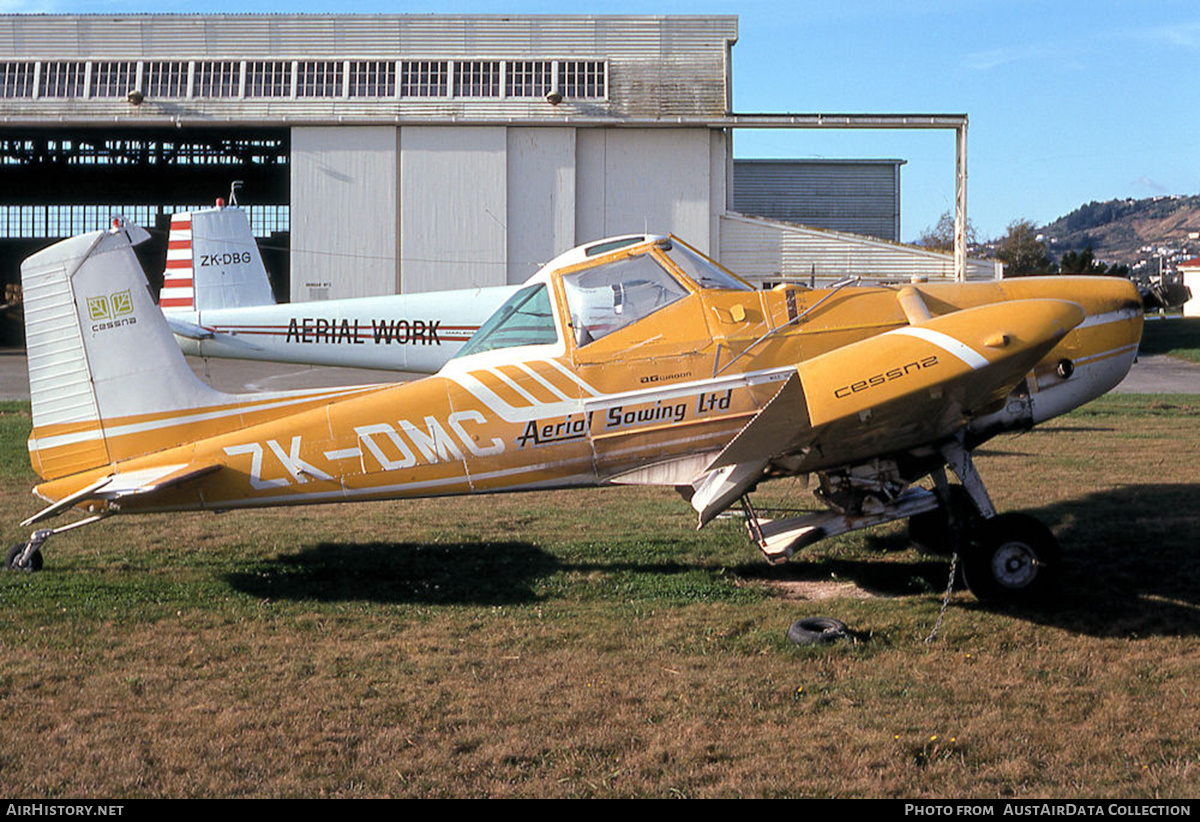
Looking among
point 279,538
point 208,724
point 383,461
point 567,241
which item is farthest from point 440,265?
point 208,724

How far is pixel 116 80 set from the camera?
31859 millimetres

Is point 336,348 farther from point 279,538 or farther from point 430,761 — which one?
point 430,761

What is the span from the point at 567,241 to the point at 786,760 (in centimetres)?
2690

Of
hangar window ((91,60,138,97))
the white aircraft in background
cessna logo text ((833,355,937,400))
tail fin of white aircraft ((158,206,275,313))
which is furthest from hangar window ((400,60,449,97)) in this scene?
cessna logo text ((833,355,937,400))

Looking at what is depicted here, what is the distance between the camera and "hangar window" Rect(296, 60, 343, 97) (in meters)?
31.3

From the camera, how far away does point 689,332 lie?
691 centimetres

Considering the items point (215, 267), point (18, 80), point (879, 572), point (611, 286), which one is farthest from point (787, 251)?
point (611, 286)

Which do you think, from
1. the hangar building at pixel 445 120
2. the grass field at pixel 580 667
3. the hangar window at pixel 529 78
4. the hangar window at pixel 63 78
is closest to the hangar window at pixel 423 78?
the hangar building at pixel 445 120

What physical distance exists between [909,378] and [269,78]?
98.0 feet

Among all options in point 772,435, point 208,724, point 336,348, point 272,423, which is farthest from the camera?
point 336,348

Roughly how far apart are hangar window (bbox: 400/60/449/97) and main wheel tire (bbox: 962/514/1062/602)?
27210mm

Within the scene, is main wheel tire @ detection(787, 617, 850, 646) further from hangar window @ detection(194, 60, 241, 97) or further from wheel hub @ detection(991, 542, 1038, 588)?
hangar window @ detection(194, 60, 241, 97)

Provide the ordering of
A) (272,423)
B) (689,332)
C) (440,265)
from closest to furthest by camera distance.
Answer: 1. (689,332)
2. (272,423)
3. (440,265)

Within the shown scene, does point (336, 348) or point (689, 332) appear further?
point (336, 348)
